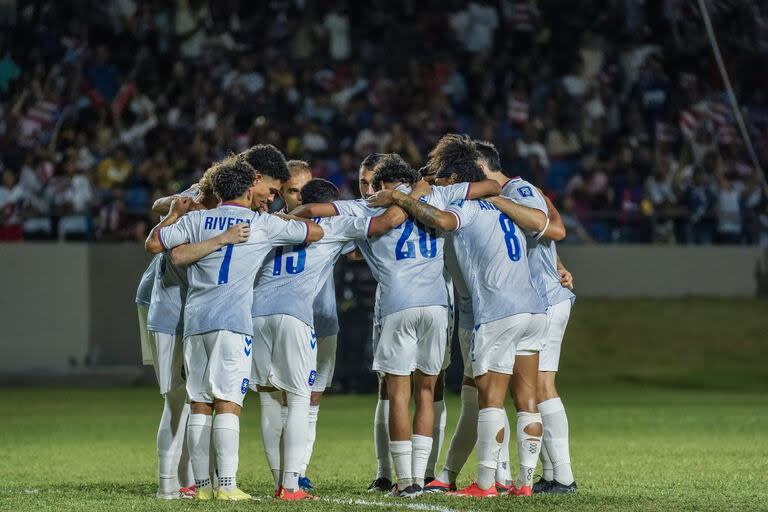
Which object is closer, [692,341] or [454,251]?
[454,251]

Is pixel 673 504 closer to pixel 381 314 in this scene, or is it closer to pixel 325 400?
pixel 381 314

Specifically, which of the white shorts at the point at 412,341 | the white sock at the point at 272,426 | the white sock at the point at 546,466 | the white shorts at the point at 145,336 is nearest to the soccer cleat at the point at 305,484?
the white sock at the point at 272,426

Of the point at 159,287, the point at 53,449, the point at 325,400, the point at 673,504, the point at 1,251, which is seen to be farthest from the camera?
the point at 1,251

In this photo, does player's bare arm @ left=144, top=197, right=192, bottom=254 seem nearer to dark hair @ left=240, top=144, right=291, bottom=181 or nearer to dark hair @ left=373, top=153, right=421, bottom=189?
dark hair @ left=240, top=144, right=291, bottom=181

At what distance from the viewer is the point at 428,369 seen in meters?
9.45

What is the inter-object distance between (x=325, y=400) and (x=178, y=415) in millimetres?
10481

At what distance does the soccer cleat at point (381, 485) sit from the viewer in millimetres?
9842

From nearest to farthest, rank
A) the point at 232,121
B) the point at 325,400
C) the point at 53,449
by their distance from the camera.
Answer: the point at 53,449 → the point at 325,400 → the point at 232,121

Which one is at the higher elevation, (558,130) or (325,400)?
(558,130)

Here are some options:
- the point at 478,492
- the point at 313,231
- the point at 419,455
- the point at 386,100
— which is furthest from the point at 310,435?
the point at 386,100

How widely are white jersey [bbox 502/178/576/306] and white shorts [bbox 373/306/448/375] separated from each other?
767 millimetres

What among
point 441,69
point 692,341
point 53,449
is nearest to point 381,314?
point 53,449

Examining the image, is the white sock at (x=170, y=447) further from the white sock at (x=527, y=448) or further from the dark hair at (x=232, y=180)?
the white sock at (x=527, y=448)

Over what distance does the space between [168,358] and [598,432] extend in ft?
22.5
